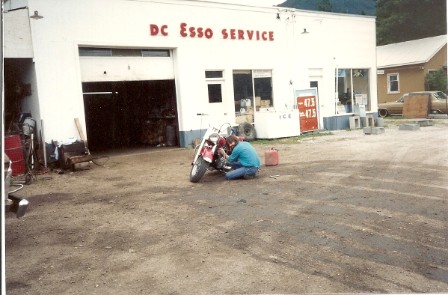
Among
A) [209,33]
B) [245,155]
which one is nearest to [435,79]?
[209,33]

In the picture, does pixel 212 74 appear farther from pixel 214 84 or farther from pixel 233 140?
pixel 233 140

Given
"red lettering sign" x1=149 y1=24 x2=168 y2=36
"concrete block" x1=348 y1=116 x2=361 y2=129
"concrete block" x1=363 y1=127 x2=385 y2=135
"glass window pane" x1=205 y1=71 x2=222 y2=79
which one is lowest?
"concrete block" x1=363 y1=127 x2=385 y2=135

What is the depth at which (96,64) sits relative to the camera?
460 inches

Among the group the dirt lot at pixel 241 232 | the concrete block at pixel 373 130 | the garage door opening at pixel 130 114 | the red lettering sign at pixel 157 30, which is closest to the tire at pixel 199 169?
the dirt lot at pixel 241 232

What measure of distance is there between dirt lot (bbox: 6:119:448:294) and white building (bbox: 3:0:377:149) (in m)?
3.44

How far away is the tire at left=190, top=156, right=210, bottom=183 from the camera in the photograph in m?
7.92

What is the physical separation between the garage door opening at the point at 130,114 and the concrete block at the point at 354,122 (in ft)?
25.4

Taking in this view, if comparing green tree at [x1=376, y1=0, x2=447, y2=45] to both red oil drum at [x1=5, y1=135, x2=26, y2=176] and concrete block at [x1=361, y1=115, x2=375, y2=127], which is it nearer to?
concrete block at [x1=361, y1=115, x2=375, y2=127]

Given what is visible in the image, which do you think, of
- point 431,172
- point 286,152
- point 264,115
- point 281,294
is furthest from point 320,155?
point 281,294

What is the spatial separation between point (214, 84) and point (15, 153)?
6.88m

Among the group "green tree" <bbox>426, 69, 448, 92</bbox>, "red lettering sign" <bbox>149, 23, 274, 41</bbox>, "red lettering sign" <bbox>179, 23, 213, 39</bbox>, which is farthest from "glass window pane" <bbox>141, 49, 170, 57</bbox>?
"green tree" <bbox>426, 69, 448, 92</bbox>

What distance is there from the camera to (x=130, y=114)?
1551 cm

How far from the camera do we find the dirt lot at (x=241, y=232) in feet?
11.9

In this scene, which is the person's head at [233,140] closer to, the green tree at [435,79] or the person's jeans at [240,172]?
the person's jeans at [240,172]
